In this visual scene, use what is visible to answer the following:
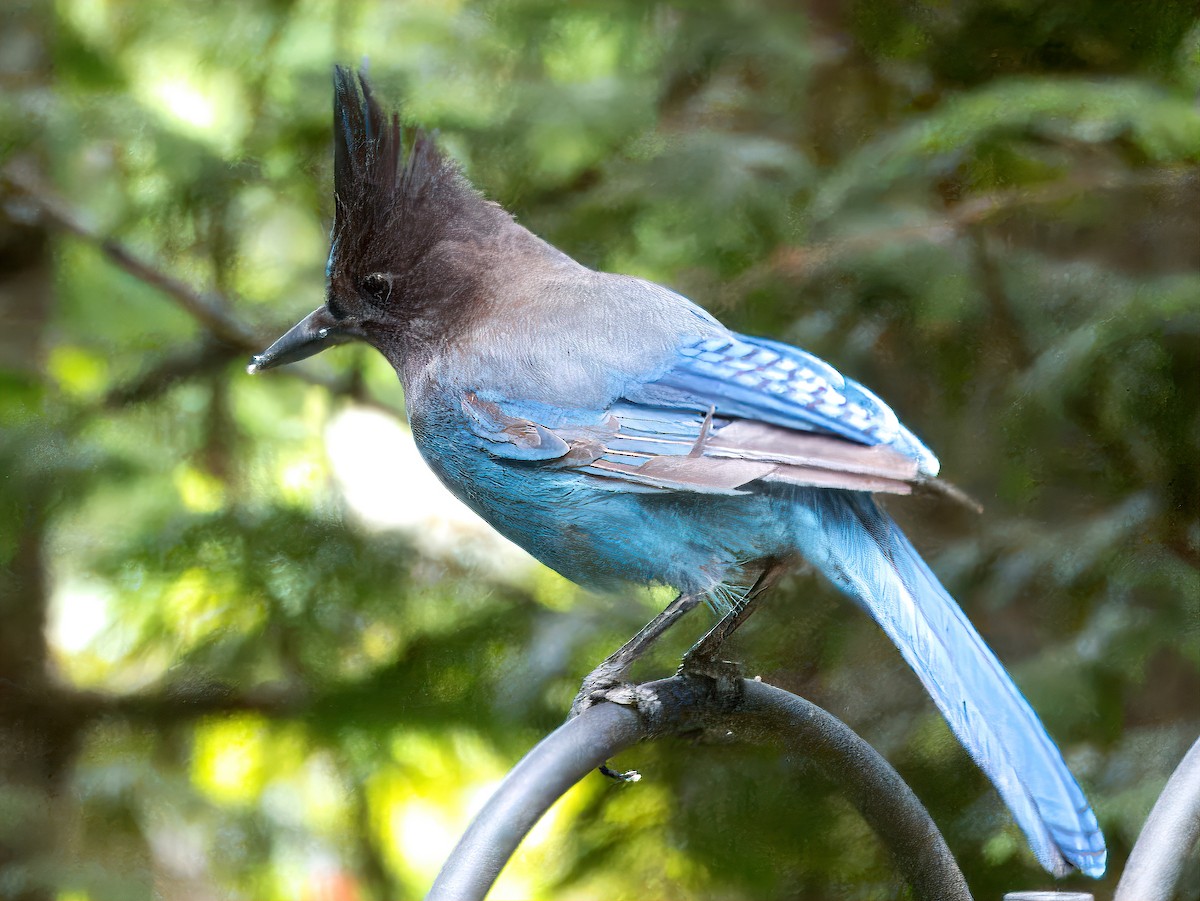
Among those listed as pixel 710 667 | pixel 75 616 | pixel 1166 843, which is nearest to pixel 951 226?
pixel 710 667

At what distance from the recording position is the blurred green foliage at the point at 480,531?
2.76m

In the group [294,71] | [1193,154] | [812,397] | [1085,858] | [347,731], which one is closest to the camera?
[1085,858]

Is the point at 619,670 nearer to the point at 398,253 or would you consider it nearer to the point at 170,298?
the point at 398,253

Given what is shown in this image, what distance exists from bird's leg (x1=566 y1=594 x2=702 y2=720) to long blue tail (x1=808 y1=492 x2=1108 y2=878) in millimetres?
213

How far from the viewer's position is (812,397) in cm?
182

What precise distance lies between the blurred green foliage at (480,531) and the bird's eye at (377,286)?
34.1 inches

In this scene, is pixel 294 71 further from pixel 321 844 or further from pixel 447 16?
pixel 321 844

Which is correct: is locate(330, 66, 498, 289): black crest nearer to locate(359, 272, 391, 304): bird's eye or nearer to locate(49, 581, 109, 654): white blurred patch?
locate(359, 272, 391, 304): bird's eye

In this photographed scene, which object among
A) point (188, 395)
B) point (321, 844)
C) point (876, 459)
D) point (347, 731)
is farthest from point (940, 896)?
point (188, 395)

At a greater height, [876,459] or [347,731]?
[876,459]

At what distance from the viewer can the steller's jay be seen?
164 cm

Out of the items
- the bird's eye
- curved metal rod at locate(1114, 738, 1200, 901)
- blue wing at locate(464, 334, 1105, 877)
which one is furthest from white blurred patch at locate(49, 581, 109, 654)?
curved metal rod at locate(1114, 738, 1200, 901)

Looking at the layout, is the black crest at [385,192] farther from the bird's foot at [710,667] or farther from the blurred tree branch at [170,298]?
the blurred tree branch at [170,298]

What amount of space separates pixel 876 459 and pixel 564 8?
1824 mm
